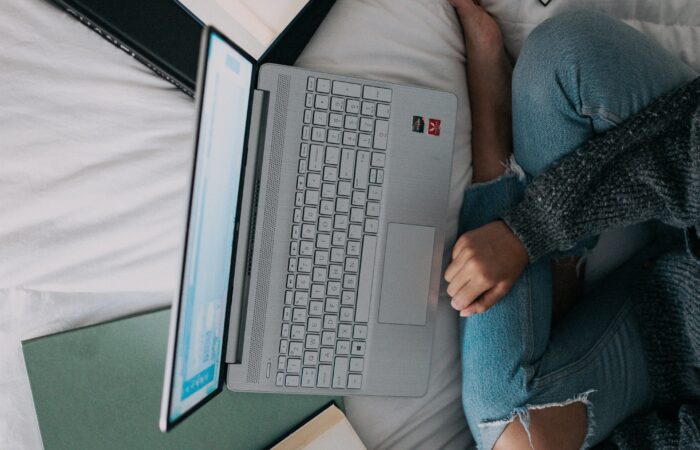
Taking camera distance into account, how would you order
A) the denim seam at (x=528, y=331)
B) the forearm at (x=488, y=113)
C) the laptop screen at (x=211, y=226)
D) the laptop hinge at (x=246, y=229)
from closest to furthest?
the laptop screen at (x=211, y=226)
the laptop hinge at (x=246, y=229)
the denim seam at (x=528, y=331)
the forearm at (x=488, y=113)

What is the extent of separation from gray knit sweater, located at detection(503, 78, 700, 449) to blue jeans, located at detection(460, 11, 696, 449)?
30mm

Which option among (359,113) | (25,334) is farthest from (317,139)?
(25,334)

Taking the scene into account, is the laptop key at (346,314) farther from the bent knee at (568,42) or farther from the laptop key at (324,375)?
the bent knee at (568,42)

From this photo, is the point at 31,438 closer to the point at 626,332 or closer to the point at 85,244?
the point at 85,244

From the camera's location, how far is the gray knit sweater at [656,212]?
834mm

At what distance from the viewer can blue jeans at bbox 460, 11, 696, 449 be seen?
869mm

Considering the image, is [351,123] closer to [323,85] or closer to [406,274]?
[323,85]

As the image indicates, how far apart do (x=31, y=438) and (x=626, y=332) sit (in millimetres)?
988

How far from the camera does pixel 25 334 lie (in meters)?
0.91

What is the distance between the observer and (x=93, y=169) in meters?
0.92

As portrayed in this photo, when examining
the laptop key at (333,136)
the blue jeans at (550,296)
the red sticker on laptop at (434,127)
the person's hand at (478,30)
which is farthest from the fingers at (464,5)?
the laptop key at (333,136)

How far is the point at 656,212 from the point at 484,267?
0.27 meters

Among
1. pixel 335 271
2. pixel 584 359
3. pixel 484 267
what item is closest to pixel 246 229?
pixel 335 271

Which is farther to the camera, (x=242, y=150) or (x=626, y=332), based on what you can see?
(x=626, y=332)
